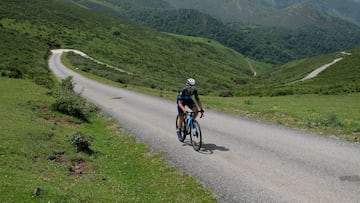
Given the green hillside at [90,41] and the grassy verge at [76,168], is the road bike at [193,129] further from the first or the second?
the green hillside at [90,41]

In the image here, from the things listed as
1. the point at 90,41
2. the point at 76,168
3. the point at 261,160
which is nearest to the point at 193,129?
the point at 261,160

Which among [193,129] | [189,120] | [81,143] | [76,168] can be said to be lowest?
[76,168]

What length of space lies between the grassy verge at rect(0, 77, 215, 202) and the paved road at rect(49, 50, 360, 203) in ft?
3.28

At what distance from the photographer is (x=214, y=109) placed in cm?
3089

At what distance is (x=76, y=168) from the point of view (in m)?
A: 16.6

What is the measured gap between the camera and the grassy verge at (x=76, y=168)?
11930mm

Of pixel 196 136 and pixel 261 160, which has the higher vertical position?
pixel 261 160

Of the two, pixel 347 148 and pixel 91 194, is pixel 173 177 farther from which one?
pixel 347 148

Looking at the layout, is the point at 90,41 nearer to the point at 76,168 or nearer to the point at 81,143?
the point at 81,143

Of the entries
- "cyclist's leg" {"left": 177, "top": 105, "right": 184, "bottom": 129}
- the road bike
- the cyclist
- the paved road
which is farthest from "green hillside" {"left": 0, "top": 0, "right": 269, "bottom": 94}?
the cyclist

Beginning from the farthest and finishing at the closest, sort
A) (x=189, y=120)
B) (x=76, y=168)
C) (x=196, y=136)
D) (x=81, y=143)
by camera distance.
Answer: (x=81, y=143) < (x=189, y=120) < (x=196, y=136) < (x=76, y=168)

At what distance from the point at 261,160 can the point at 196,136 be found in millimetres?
3848

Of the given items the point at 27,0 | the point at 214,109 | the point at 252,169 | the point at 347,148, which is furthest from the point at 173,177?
the point at 27,0

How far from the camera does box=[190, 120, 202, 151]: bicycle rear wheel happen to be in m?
17.9
